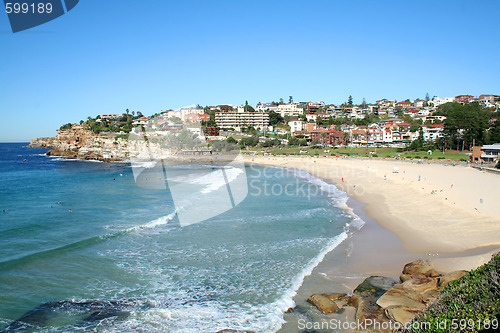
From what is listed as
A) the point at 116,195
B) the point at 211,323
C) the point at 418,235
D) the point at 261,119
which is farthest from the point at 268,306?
the point at 261,119

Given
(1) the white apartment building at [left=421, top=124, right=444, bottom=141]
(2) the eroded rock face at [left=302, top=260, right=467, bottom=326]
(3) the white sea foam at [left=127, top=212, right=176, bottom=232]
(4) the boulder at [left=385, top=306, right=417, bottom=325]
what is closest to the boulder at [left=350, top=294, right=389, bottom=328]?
(2) the eroded rock face at [left=302, top=260, right=467, bottom=326]

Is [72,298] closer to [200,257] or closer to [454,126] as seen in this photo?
[200,257]

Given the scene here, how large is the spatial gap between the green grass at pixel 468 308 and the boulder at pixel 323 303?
8.88 ft

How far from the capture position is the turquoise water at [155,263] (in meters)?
9.15

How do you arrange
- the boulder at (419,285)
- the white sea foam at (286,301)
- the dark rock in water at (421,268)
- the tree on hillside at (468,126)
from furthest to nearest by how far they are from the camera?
1. the tree on hillside at (468,126)
2. the dark rock in water at (421,268)
3. the boulder at (419,285)
4. the white sea foam at (286,301)

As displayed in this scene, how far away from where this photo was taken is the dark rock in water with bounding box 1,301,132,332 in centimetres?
877

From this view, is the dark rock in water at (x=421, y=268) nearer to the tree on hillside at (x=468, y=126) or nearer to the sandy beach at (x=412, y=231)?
the sandy beach at (x=412, y=231)

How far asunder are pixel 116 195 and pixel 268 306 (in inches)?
888

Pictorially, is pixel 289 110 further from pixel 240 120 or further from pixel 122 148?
pixel 122 148

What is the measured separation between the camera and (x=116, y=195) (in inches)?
1129

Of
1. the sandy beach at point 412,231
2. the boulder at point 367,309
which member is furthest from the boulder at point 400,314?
the sandy beach at point 412,231

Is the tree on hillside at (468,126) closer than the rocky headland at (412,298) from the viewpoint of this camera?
No

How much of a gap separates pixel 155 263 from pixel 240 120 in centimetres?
10474

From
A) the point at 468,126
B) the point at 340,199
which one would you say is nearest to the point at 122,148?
the point at 340,199
